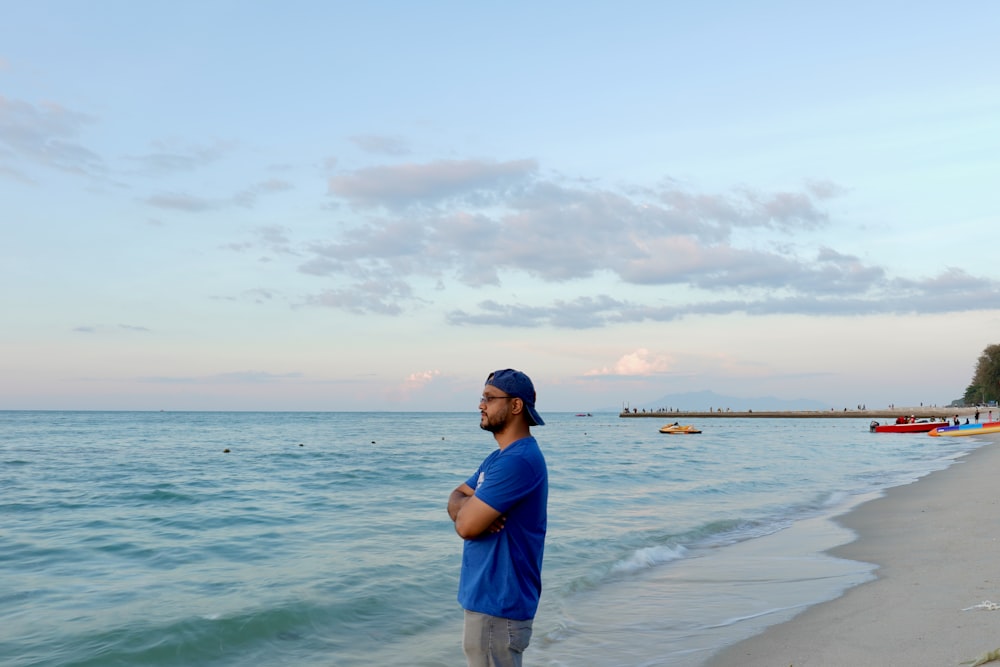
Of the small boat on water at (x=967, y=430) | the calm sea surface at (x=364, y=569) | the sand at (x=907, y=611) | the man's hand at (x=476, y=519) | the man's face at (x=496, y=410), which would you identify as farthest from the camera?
the small boat on water at (x=967, y=430)

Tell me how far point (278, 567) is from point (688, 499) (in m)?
12.5

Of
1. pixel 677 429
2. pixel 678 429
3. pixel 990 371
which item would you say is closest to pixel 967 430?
pixel 678 429

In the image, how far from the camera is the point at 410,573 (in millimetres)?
11453

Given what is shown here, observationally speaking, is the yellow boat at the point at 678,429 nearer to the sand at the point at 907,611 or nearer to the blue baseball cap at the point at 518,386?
the sand at the point at 907,611

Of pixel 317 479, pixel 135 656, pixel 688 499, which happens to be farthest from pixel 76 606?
pixel 317 479

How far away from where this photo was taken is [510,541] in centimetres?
360

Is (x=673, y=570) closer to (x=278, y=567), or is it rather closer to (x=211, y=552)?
(x=278, y=567)

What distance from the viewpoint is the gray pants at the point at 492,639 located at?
3572 millimetres

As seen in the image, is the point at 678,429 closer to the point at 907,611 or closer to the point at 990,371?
the point at 990,371

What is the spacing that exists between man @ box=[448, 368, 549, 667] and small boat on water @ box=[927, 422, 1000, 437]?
60.7 meters

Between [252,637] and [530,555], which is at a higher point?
[530,555]

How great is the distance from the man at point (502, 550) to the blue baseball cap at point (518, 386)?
0.60 ft

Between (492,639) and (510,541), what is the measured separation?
45cm

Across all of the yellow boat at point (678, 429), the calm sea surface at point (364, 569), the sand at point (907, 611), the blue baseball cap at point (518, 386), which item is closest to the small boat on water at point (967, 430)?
the yellow boat at point (678, 429)
